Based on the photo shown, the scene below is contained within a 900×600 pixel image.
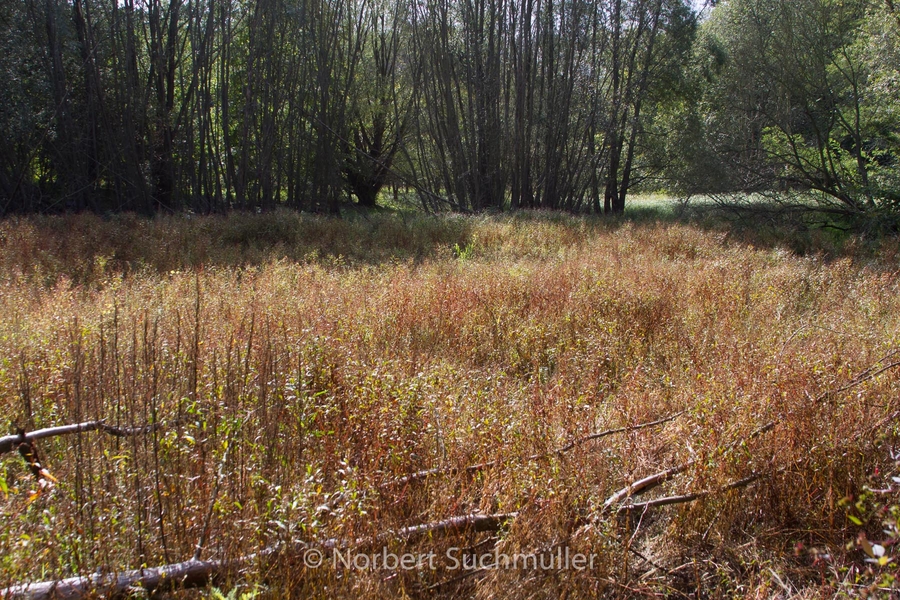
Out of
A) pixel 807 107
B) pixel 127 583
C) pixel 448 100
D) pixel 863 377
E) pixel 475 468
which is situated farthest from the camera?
pixel 448 100

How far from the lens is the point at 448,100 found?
16.8m

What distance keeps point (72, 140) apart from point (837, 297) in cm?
1445

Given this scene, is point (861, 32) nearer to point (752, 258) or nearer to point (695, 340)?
point (752, 258)

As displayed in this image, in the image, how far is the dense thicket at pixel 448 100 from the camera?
1201 cm

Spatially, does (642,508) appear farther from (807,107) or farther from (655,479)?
(807,107)

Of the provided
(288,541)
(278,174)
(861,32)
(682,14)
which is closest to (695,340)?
(288,541)

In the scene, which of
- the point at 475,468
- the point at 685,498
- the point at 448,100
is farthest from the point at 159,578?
the point at 448,100

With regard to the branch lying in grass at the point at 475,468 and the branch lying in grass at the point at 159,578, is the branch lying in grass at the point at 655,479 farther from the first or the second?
the branch lying in grass at the point at 159,578

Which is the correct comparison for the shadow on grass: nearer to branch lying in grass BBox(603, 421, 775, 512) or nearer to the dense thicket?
the dense thicket

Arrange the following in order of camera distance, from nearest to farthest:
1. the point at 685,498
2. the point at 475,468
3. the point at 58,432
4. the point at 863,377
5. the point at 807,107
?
the point at 58,432 → the point at 685,498 → the point at 475,468 → the point at 863,377 → the point at 807,107

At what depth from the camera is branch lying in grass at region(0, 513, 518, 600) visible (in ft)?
5.87

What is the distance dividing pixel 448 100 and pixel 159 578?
16.4 metres

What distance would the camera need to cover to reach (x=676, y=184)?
1658 centimetres

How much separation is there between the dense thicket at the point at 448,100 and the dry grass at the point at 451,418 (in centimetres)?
758
